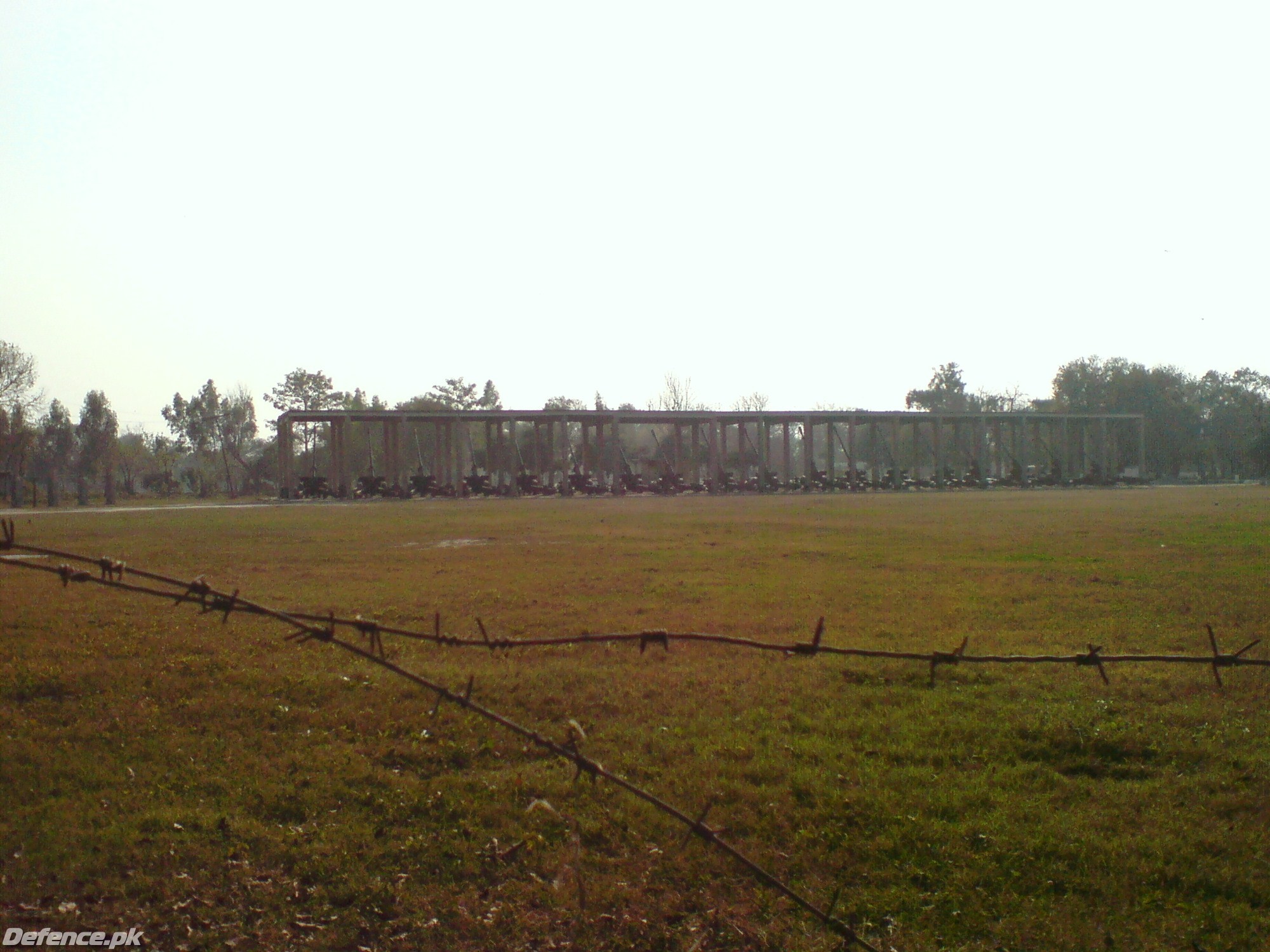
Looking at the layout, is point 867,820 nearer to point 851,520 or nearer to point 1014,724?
point 1014,724

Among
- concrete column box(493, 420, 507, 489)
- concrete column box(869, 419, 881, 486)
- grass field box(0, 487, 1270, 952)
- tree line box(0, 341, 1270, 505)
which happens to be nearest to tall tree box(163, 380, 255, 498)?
tree line box(0, 341, 1270, 505)

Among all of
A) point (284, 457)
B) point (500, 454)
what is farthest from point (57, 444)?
point (500, 454)

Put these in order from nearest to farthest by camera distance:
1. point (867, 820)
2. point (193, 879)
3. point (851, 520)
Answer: point (193, 879) → point (867, 820) → point (851, 520)

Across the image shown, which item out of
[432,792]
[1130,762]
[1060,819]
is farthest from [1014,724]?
[432,792]

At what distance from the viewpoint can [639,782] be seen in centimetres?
544

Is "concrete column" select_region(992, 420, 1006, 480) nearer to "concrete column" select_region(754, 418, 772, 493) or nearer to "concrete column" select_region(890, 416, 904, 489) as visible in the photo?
"concrete column" select_region(890, 416, 904, 489)

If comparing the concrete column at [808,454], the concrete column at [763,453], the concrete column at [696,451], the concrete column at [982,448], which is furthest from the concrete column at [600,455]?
the concrete column at [982,448]

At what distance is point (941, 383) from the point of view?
127250 millimetres

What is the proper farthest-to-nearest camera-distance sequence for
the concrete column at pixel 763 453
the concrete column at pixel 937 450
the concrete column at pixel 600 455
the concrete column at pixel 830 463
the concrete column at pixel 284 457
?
the concrete column at pixel 937 450
the concrete column at pixel 830 463
the concrete column at pixel 763 453
the concrete column at pixel 600 455
the concrete column at pixel 284 457

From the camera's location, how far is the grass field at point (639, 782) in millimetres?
4211

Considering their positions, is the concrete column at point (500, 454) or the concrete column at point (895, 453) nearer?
the concrete column at point (500, 454)

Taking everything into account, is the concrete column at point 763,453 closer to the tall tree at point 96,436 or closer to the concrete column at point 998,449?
the concrete column at point 998,449

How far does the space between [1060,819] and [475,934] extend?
9.46 ft

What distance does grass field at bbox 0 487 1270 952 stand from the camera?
421cm
